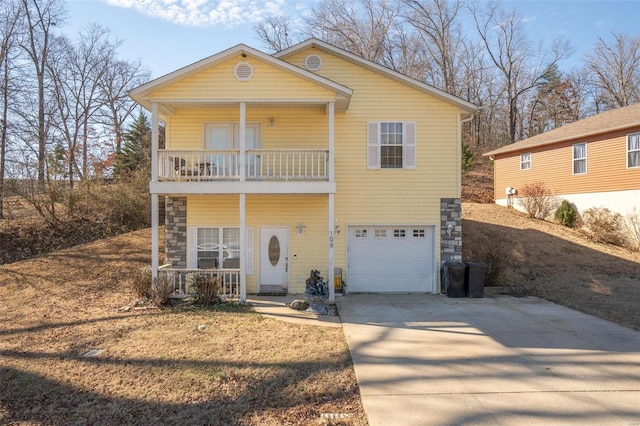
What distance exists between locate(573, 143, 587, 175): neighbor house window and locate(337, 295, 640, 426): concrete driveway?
1100cm

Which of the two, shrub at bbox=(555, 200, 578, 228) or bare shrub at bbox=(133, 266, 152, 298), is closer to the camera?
bare shrub at bbox=(133, 266, 152, 298)

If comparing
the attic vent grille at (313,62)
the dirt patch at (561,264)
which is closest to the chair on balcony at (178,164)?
the attic vent grille at (313,62)

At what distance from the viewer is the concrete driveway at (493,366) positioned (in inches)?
169

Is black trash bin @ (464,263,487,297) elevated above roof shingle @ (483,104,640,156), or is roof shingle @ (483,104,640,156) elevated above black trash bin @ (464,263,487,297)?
roof shingle @ (483,104,640,156)

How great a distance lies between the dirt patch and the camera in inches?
386

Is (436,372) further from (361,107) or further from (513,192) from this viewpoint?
(513,192)

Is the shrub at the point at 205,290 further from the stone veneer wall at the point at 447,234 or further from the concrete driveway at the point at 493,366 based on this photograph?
the stone veneer wall at the point at 447,234

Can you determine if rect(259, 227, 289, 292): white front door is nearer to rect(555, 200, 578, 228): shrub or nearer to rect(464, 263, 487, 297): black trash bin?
rect(464, 263, 487, 297): black trash bin

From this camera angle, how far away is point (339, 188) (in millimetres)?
11219

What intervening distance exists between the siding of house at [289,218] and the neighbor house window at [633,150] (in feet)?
41.9

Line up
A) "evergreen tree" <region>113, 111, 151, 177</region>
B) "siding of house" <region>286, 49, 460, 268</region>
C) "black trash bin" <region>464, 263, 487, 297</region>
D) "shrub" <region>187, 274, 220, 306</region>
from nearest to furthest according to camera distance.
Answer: "shrub" <region>187, 274, 220, 306</region>
"black trash bin" <region>464, 263, 487, 297</region>
"siding of house" <region>286, 49, 460, 268</region>
"evergreen tree" <region>113, 111, 151, 177</region>

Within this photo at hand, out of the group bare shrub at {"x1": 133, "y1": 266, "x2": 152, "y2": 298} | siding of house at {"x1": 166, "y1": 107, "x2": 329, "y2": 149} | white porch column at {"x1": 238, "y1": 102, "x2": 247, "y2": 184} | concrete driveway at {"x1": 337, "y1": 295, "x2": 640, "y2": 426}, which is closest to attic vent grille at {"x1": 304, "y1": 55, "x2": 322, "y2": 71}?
siding of house at {"x1": 166, "y1": 107, "x2": 329, "y2": 149}

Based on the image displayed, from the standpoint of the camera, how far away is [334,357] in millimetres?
5895

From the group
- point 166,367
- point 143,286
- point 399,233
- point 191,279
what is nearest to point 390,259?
point 399,233
